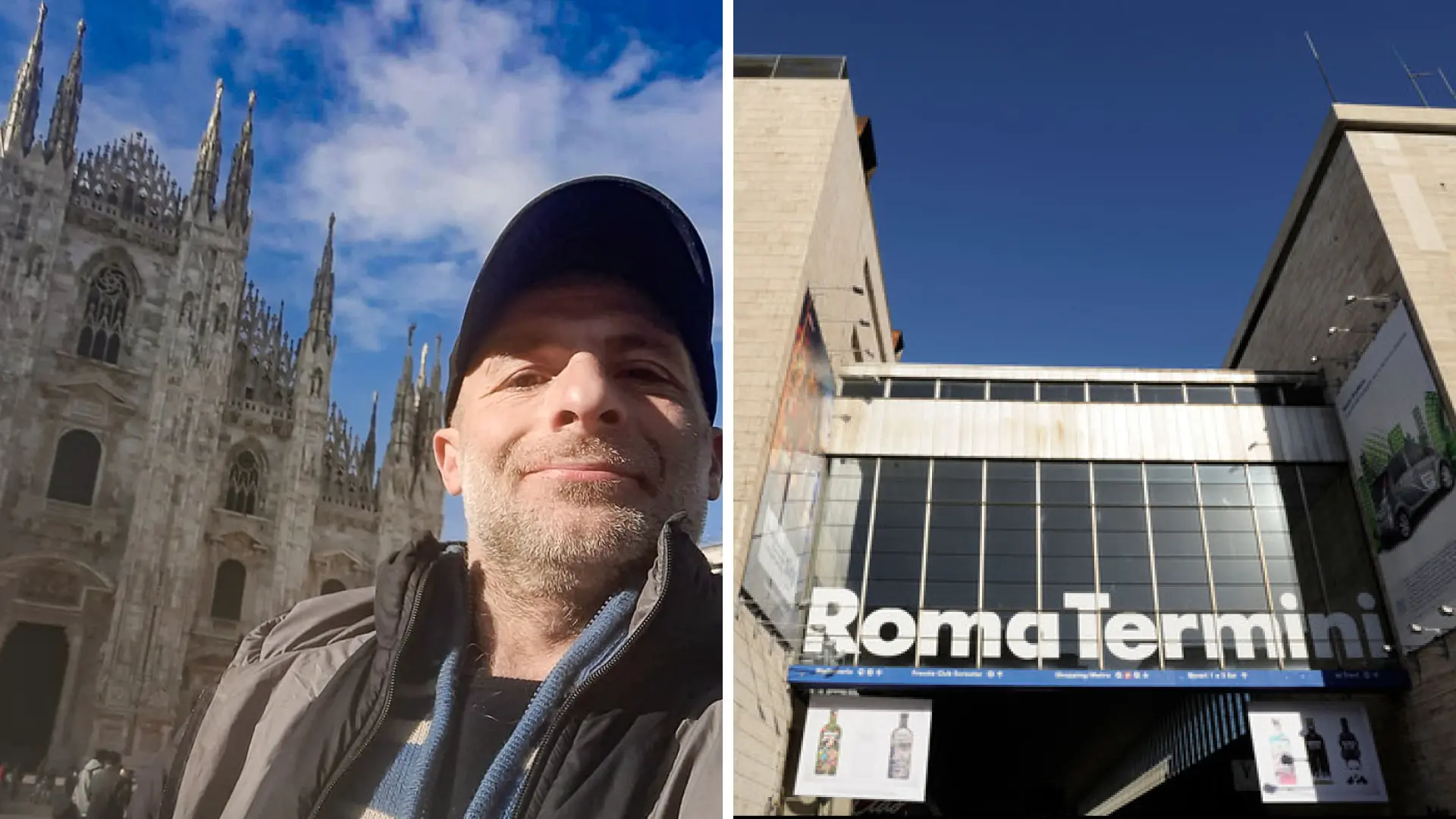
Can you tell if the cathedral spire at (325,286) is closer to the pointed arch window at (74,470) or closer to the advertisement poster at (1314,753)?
the pointed arch window at (74,470)

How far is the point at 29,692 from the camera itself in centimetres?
425

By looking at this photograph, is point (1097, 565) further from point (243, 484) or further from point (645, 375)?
point (243, 484)

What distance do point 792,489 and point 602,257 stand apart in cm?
1113

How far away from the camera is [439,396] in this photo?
4.95 meters

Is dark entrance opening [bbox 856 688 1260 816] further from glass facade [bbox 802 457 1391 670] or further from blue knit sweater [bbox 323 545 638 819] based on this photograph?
blue knit sweater [bbox 323 545 638 819]

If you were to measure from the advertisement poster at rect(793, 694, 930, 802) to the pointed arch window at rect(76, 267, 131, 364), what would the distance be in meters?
12.1

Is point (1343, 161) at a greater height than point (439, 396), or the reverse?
point (1343, 161)

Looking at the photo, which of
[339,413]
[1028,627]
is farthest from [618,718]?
[1028,627]

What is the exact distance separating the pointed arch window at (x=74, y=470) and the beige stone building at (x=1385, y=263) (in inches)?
678

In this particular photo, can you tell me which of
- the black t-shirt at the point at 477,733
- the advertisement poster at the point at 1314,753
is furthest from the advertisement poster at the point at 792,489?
the black t-shirt at the point at 477,733

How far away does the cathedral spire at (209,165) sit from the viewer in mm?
5000

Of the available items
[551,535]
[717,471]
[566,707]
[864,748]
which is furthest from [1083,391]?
[566,707]

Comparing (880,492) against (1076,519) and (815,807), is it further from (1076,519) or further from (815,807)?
(815,807)

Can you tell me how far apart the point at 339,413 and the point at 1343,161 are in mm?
20013
